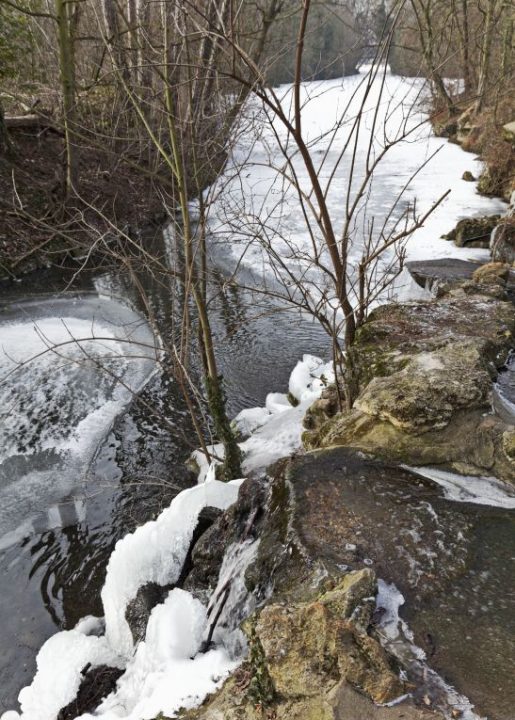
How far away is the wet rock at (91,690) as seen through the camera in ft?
9.95

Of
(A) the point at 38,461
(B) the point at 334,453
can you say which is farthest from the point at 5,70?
(B) the point at 334,453

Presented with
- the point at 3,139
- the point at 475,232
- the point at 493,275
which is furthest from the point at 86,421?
the point at 3,139

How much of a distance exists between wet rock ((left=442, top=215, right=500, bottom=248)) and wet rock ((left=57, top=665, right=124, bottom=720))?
8537 millimetres

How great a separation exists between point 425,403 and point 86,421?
3.95m

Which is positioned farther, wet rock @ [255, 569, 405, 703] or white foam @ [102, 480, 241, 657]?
white foam @ [102, 480, 241, 657]

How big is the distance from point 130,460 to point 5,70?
9349 mm

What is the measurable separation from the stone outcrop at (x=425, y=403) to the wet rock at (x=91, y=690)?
6.03ft

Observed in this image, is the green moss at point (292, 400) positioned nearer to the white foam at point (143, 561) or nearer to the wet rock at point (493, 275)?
the wet rock at point (493, 275)

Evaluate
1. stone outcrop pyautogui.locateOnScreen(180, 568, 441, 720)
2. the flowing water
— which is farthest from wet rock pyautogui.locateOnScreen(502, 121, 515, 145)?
stone outcrop pyautogui.locateOnScreen(180, 568, 441, 720)

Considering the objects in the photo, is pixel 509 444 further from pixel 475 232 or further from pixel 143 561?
pixel 475 232

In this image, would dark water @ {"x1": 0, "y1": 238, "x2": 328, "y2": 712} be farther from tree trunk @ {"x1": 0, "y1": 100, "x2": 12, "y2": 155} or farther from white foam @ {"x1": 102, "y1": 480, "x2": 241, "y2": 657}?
tree trunk @ {"x1": 0, "y1": 100, "x2": 12, "y2": 155}

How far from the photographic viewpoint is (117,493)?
16.5 feet

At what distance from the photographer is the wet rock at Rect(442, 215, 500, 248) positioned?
370 inches

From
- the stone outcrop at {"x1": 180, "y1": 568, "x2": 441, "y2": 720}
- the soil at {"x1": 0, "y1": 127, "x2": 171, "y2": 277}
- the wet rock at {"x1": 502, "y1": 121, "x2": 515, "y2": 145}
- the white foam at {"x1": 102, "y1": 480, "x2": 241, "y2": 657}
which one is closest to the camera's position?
the stone outcrop at {"x1": 180, "y1": 568, "x2": 441, "y2": 720}
